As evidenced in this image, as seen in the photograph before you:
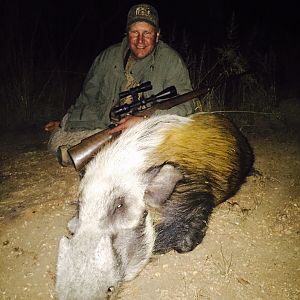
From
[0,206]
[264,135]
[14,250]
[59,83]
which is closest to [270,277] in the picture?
[14,250]

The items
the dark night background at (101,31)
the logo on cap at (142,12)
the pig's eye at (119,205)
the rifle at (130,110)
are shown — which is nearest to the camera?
the pig's eye at (119,205)

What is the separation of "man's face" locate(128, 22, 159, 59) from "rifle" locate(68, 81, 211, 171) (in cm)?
61

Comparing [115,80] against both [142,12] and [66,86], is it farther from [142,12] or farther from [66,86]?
[66,86]

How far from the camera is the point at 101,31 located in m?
8.62

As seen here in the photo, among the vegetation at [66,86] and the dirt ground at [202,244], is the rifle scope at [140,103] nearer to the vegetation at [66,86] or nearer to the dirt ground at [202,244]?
the dirt ground at [202,244]

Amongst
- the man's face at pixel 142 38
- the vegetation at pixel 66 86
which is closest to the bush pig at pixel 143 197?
the man's face at pixel 142 38

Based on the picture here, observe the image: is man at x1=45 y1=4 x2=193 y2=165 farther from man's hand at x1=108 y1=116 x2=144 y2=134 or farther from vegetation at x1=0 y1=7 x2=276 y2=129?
vegetation at x1=0 y1=7 x2=276 y2=129

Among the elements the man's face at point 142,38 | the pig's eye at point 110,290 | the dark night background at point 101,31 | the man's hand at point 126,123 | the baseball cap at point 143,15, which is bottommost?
the dark night background at point 101,31

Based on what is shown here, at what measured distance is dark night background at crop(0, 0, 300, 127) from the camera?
6941 millimetres

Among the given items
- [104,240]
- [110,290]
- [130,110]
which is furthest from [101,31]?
[110,290]

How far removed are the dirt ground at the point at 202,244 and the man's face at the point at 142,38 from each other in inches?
57.2

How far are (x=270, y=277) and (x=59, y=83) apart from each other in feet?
19.0

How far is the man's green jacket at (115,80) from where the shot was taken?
4.27 m

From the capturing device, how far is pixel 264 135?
17.1ft
